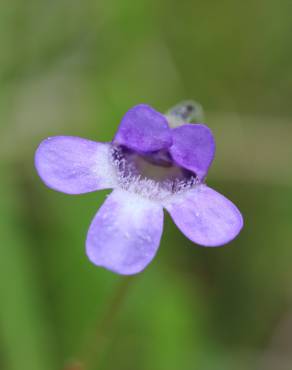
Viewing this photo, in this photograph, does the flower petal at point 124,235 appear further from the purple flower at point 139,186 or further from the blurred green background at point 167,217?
the blurred green background at point 167,217

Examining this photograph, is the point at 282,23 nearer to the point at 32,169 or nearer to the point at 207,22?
the point at 207,22

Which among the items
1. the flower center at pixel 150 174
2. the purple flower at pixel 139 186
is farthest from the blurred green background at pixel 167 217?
the purple flower at pixel 139 186

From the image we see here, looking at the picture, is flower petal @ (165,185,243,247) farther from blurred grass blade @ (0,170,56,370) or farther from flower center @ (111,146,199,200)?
blurred grass blade @ (0,170,56,370)

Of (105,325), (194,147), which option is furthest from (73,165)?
(105,325)

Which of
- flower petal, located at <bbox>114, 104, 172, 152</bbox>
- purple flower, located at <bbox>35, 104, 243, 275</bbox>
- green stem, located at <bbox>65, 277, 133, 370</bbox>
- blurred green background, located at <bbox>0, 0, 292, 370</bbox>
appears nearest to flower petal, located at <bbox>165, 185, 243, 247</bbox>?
purple flower, located at <bbox>35, 104, 243, 275</bbox>

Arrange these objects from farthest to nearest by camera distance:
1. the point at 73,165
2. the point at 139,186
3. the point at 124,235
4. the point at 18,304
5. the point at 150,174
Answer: the point at 18,304
the point at 150,174
the point at 139,186
the point at 73,165
the point at 124,235

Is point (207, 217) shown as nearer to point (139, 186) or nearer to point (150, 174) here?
point (139, 186)
